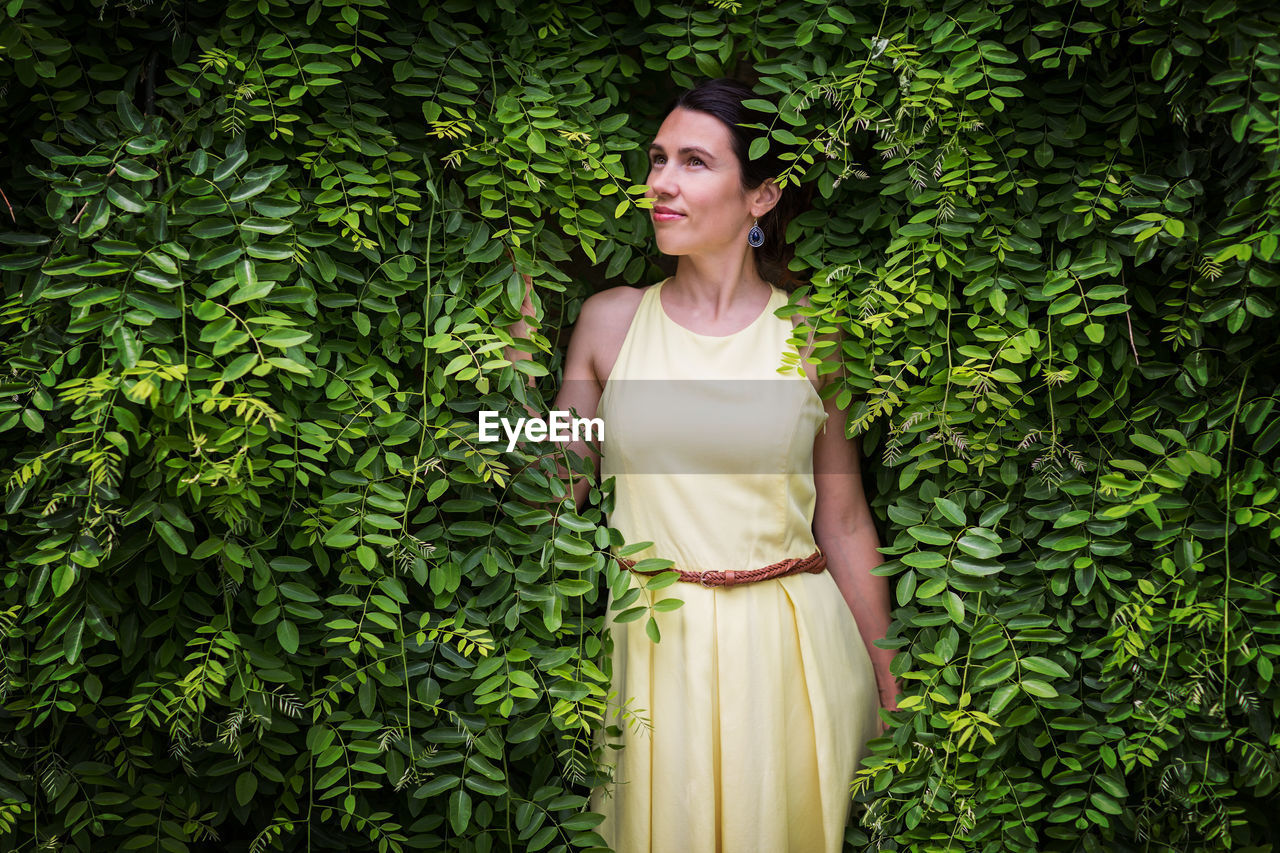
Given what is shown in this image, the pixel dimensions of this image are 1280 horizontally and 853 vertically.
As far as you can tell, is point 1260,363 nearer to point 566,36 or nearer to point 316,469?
point 566,36

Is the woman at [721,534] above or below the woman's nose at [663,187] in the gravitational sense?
below

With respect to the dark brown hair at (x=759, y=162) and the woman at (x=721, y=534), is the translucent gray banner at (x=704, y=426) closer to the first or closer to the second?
the woman at (x=721, y=534)

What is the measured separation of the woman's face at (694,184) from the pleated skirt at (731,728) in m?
0.73

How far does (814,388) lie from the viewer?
2.09 m

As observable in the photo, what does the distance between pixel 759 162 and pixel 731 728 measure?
1.16 meters

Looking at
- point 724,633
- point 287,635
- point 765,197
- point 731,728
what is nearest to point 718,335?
point 765,197

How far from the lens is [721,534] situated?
202cm

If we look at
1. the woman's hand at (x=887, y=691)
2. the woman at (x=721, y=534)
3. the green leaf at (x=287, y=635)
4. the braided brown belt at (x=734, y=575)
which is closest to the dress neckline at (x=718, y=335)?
the woman at (x=721, y=534)

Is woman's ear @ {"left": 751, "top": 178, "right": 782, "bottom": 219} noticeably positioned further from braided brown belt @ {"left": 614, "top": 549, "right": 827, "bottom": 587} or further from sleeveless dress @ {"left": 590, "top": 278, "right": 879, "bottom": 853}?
braided brown belt @ {"left": 614, "top": 549, "right": 827, "bottom": 587}

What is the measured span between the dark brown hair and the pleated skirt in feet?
2.27

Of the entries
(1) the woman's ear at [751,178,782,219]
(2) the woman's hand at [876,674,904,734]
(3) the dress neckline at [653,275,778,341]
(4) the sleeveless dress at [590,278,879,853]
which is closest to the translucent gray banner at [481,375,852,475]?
(4) the sleeveless dress at [590,278,879,853]
